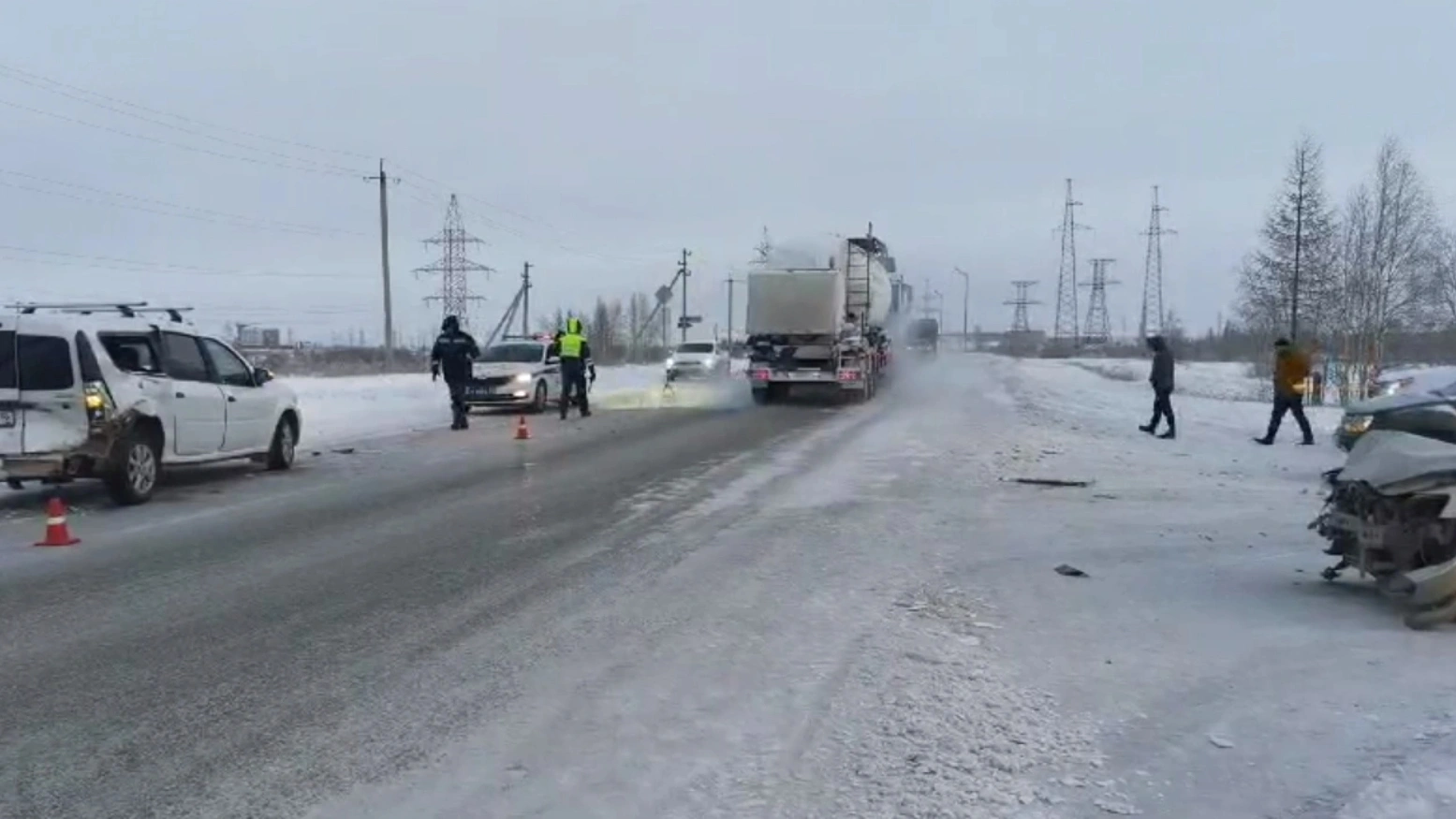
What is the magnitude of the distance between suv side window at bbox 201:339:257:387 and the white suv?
0.23ft

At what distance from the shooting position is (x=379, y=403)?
92.4 feet

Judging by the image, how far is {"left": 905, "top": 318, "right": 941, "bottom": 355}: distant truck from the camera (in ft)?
172

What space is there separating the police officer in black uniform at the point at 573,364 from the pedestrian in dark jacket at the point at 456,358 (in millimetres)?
2824

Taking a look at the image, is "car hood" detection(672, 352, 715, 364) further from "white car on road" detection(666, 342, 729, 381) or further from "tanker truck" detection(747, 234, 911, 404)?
"tanker truck" detection(747, 234, 911, 404)

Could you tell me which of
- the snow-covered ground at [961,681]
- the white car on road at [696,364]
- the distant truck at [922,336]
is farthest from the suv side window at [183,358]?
the distant truck at [922,336]

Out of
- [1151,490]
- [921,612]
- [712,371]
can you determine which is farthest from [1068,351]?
[921,612]

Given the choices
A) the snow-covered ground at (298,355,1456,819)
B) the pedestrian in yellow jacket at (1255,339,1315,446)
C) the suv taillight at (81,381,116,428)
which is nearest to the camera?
the snow-covered ground at (298,355,1456,819)

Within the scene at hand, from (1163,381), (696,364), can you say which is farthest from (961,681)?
(696,364)

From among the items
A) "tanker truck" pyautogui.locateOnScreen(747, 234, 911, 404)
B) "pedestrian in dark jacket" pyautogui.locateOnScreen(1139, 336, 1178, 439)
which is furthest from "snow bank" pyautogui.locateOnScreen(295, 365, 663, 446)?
"pedestrian in dark jacket" pyautogui.locateOnScreen(1139, 336, 1178, 439)

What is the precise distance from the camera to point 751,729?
5016 millimetres

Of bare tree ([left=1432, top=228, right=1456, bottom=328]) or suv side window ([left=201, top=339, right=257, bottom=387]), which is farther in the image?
bare tree ([left=1432, top=228, right=1456, bottom=328])

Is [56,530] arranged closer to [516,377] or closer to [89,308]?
[89,308]

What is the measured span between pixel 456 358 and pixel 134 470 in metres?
9.68

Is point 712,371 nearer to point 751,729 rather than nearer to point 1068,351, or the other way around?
point 751,729
